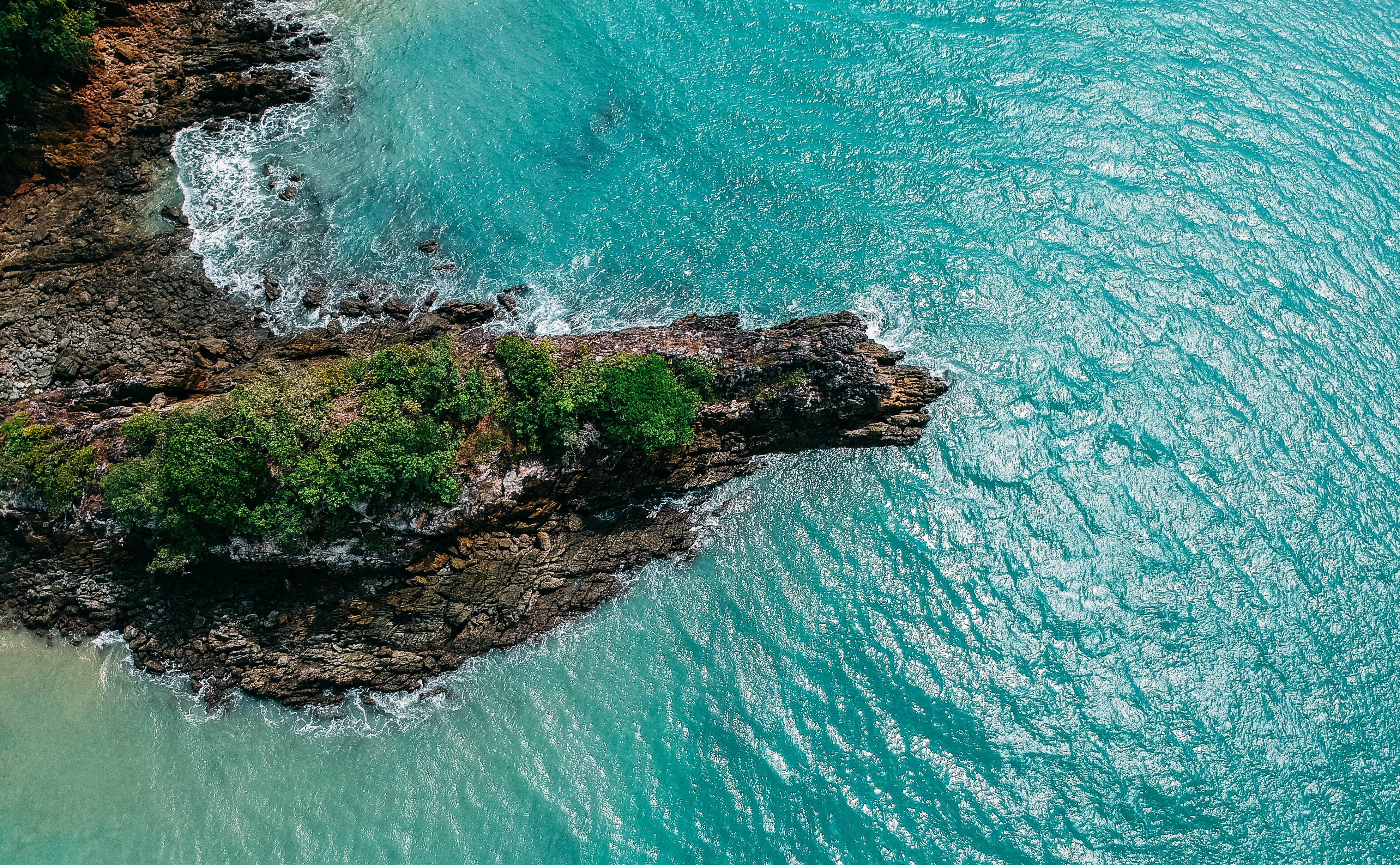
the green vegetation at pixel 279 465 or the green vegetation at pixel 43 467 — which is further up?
the green vegetation at pixel 279 465

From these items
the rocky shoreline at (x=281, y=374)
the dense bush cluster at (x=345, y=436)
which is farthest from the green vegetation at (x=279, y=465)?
the rocky shoreline at (x=281, y=374)

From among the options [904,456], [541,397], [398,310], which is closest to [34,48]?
[398,310]

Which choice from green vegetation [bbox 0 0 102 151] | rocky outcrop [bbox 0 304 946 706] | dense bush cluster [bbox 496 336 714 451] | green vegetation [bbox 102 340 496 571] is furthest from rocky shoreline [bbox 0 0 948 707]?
green vegetation [bbox 0 0 102 151]

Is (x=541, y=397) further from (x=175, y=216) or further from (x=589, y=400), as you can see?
(x=175, y=216)

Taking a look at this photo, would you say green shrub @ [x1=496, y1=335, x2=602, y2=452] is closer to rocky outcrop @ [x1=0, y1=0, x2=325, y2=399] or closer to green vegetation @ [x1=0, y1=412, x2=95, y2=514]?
rocky outcrop @ [x1=0, y1=0, x2=325, y2=399]

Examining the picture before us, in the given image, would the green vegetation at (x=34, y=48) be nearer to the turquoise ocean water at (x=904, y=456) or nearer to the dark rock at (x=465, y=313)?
the turquoise ocean water at (x=904, y=456)

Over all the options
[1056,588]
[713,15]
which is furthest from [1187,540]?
[713,15]
